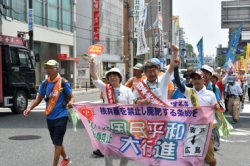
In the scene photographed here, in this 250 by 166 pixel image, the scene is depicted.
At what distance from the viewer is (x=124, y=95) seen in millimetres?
5621

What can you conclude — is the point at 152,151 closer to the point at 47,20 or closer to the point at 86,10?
the point at 47,20

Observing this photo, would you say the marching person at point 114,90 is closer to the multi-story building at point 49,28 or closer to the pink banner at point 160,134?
the pink banner at point 160,134

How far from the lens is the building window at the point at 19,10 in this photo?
29.6m

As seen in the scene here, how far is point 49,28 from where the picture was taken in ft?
115

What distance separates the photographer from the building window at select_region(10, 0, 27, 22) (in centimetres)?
2960

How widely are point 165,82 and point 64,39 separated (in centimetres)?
3350

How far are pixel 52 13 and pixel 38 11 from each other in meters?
2.70

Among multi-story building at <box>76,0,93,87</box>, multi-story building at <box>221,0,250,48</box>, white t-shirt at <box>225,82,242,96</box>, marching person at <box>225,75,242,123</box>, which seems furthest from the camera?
multi-story building at <box>76,0,93,87</box>

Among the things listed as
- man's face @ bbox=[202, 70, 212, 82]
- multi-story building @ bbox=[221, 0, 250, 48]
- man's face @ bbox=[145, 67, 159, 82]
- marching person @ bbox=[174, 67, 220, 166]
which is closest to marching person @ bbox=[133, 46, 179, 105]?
man's face @ bbox=[145, 67, 159, 82]

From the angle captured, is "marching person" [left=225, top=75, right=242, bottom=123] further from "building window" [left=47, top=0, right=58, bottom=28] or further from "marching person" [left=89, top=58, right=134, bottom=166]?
"building window" [left=47, top=0, right=58, bottom=28]

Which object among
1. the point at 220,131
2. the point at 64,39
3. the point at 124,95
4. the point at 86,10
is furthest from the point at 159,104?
the point at 86,10

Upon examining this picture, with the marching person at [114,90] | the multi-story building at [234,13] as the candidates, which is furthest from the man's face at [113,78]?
the multi-story building at [234,13]

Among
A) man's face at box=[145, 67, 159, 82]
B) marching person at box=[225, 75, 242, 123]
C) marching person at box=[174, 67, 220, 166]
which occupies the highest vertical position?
man's face at box=[145, 67, 159, 82]

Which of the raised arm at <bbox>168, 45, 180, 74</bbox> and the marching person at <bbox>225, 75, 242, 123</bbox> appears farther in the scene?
the marching person at <bbox>225, 75, 242, 123</bbox>
